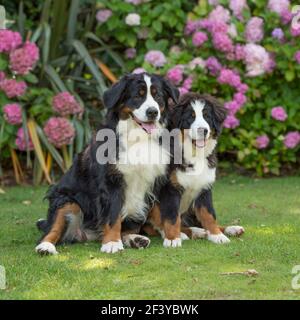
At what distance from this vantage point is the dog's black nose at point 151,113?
5.22 metres

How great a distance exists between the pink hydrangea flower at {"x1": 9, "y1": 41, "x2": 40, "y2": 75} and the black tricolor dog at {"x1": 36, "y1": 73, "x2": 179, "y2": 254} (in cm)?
313

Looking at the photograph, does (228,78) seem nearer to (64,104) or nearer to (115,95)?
(64,104)

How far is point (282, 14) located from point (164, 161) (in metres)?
3.99

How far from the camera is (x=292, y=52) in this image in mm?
8547

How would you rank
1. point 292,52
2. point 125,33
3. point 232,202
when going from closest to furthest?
point 232,202, point 292,52, point 125,33

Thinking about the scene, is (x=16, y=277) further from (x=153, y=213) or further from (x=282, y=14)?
(x=282, y=14)

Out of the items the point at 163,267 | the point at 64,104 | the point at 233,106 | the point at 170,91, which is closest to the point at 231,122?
the point at 233,106

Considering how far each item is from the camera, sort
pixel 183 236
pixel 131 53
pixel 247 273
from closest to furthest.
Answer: pixel 247 273, pixel 183 236, pixel 131 53

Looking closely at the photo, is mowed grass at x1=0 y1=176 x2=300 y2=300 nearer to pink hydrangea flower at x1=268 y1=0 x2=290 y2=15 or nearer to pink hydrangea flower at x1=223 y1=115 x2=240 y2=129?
pink hydrangea flower at x1=223 y1=115 x2=240 y2=129

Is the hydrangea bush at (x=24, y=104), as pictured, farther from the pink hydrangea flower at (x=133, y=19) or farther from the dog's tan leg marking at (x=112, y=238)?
the dog's tan leg marking at (x=112, y=238)

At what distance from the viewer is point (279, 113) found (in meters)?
8.71

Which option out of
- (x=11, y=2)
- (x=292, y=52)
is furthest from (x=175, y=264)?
(x=11, y=2)

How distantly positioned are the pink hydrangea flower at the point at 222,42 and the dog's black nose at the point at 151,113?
11.4ft

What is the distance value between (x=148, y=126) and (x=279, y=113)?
375 cm
